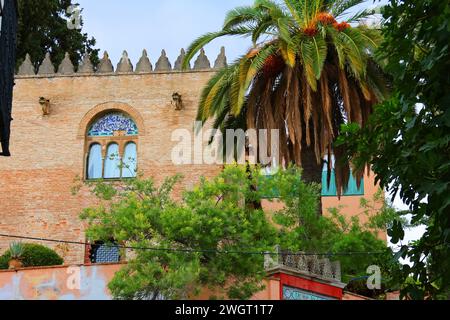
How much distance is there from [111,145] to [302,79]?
940 centimetres

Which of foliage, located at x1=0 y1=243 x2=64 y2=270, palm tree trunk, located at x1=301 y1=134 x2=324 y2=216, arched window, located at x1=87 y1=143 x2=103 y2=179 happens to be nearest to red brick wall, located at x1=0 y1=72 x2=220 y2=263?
arched window, located at x1=87 y1=143 x2=103 y2=179

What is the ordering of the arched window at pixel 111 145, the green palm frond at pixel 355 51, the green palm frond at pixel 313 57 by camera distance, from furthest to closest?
the arched window at pixel 111 145, the green palm frond at pixel 355 51, the green palm frond at pixel 313 57

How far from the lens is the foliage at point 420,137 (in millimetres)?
7258

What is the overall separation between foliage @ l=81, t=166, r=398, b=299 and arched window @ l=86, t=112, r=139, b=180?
789 cm

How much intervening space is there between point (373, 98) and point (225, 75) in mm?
3128

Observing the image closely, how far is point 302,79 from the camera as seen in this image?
61.7 feet

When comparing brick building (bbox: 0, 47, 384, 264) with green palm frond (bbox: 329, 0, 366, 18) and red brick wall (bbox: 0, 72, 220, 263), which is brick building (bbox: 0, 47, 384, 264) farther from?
green palm frond (bbox: 329, 0, 366, 18)

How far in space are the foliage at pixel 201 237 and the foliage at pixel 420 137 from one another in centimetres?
793

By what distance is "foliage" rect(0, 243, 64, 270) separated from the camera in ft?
70.3

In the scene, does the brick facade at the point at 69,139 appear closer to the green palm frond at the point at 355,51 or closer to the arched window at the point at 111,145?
the arched window at the point at 111,145

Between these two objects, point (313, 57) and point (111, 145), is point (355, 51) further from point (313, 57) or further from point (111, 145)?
point (111, 145)

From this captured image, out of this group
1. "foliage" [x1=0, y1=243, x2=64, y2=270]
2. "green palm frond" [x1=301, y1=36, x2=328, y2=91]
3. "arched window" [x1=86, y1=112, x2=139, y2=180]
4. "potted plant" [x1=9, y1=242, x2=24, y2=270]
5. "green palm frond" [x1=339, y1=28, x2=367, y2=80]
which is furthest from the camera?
"arched window" [x1=86, y1=112, x2=139, y2=180]

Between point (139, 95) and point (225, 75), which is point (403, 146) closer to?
point (225, 75)

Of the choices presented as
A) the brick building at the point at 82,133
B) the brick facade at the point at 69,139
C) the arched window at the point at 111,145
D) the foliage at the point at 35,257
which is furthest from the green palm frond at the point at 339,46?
the arched window at the point at 111,145
